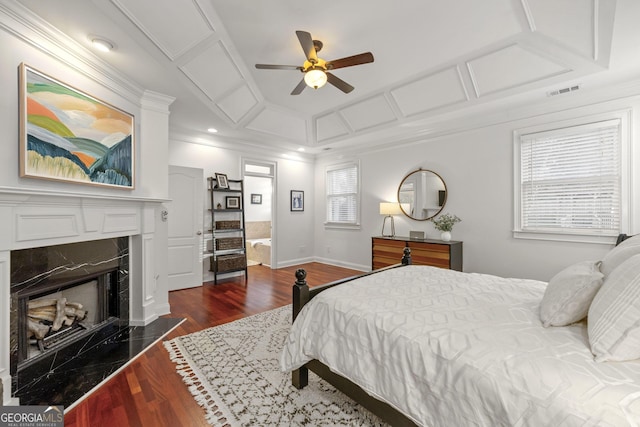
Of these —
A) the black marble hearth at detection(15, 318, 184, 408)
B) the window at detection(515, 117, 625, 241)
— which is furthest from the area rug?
the window at detection(515, 117, 625, 241)

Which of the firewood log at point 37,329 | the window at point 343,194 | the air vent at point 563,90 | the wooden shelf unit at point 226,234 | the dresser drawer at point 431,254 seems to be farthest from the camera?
the window at point 343,194

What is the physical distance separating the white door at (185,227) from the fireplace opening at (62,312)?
4.64ft

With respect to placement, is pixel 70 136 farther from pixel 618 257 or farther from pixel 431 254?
pixel 431 254

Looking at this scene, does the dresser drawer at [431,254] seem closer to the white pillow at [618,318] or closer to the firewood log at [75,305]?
the white pillow at [618,318]

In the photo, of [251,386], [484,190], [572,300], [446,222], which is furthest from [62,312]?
[484,190]

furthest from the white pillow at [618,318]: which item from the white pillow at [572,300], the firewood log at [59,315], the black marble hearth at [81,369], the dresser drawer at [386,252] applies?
the firewood log at [59,315]

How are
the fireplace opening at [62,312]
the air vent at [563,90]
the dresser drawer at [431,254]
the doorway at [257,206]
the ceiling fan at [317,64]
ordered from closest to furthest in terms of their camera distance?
the fireplace opening at [62,312]
the ceiling fan at [317,64]
the air vent at [563,90]
the dresser drawer at [431,254]
the doorway at [257,206]

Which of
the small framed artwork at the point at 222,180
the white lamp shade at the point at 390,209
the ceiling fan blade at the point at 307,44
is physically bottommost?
the white lamp shade at the point at 390,209

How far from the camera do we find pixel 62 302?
2.31 metres

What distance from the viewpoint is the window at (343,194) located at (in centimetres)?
572

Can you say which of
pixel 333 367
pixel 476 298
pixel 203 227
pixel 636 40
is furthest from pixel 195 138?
pixel 636 40

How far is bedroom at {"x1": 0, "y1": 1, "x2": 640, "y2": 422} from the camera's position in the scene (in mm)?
1992

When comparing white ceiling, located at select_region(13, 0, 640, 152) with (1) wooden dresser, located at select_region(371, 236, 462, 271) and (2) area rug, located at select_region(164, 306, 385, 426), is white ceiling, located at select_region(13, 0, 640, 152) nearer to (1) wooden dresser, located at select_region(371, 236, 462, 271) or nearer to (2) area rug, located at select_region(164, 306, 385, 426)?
(1) wooden dresser, located at select_region(371, 236, 462, 271)

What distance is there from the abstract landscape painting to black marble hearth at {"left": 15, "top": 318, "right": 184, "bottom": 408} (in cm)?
143
